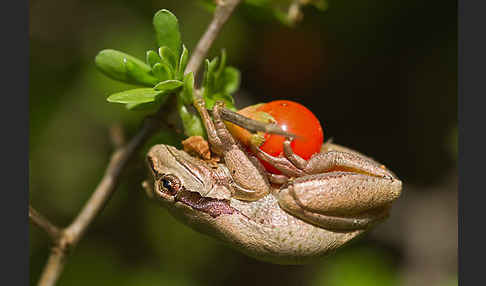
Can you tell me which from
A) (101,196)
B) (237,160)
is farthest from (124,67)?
(101,196)

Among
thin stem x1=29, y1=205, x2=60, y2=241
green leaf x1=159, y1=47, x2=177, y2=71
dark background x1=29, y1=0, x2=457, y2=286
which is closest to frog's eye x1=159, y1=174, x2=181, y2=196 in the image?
green leaf x1=159, y1=47, x2=177, y2=71

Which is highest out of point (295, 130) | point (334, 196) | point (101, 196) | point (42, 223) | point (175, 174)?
point (295, 130)

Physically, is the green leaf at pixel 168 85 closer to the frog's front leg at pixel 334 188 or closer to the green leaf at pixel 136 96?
the green leaf at pixel 136 96

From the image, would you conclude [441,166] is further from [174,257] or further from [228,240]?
[228,240]

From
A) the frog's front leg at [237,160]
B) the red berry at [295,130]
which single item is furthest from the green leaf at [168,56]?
the red berry at [295,130]

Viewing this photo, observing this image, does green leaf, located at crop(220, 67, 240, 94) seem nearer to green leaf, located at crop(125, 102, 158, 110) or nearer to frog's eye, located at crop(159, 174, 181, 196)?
green leaf, located at crop(125, 102, 158, 110)

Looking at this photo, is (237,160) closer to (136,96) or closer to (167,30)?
(136,96)
